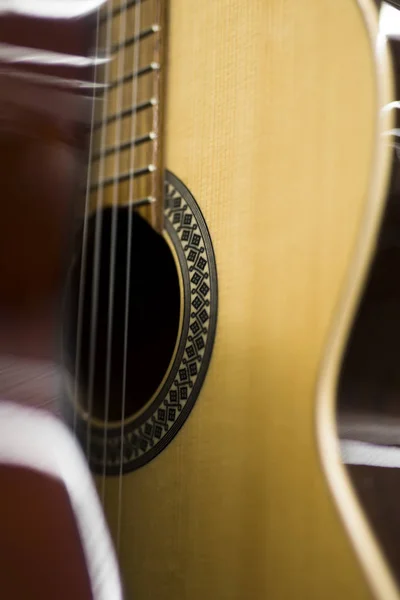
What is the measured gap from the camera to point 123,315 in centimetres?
65

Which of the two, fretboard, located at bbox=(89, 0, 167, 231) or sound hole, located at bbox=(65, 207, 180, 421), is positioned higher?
fretboard, located at bbox=(89, 0, 167, 231)

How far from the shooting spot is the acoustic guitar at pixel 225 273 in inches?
17.5

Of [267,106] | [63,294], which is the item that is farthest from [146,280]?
[267,106]

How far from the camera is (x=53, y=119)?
543 mm

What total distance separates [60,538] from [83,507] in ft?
0.09

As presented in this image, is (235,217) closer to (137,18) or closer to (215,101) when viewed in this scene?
(215,101)

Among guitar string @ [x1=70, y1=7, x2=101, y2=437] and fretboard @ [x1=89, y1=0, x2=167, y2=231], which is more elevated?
fretboard @ [x1=89, y1=0, x2=167, y2=231]

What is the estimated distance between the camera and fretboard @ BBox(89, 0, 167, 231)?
1.86 ft

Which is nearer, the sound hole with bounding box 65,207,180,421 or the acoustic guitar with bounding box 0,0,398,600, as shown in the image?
the acoustic guitar with bounding box 0,0,398,600

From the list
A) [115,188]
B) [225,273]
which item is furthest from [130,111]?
[225,273]

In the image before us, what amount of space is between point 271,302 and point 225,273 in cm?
5

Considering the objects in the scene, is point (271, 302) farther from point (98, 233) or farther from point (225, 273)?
point (98, 233)

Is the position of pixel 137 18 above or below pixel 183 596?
above

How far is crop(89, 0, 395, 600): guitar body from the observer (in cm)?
44
